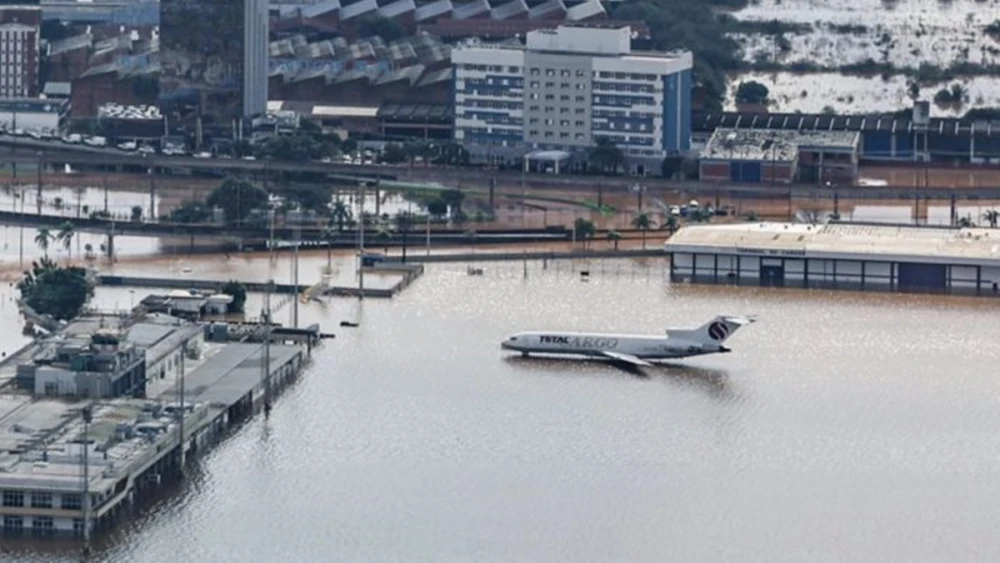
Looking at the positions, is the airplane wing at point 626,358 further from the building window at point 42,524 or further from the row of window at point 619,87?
the row of window at point 619,87

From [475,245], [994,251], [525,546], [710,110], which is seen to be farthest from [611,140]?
[525,546]

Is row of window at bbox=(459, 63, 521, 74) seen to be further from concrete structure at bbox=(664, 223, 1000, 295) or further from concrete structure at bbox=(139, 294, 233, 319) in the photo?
concrete structure at bbox=(139, 294, 233, 319)

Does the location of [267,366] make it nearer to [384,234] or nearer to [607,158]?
[384,234]

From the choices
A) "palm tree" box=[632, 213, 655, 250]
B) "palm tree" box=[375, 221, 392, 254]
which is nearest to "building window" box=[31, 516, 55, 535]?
"palm tree" box=[375, 221, 392, 254]

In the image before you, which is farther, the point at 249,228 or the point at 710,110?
the point at 710,110

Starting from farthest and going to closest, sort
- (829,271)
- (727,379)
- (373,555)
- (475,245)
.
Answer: (475,245) → (829,271) → (727,379) → (373,555)

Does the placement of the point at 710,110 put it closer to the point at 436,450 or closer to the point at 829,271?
the point at 829,271
